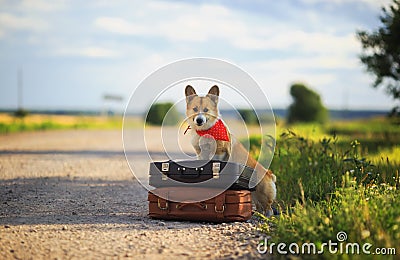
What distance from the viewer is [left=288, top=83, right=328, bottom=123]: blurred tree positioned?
101 ft

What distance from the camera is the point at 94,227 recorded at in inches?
241

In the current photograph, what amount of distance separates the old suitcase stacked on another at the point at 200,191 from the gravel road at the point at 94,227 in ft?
0.45

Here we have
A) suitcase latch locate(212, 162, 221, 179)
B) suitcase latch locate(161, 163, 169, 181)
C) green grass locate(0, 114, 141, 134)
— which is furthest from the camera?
green grass locate(0, 114, 141, 134)

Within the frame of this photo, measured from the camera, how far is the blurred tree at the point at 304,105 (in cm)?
3084

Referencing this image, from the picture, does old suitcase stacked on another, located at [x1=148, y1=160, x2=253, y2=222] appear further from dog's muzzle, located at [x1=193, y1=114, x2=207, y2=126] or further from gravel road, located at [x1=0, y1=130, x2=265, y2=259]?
dog's muzzle, located at [x1=193, y1=114, x2=207, y2=126]

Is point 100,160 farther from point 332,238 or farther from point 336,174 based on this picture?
point 332,238

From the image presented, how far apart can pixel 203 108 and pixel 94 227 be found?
6.81 ft

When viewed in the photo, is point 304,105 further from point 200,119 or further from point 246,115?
point 200,119

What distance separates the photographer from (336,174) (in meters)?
8.69

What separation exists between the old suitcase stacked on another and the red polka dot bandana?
427 millimetres

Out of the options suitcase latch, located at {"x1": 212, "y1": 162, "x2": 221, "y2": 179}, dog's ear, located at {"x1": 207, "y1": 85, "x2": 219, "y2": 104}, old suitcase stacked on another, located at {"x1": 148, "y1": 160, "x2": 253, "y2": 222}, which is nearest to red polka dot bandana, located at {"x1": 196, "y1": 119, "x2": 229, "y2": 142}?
dog's ear, located at {"x1": 207, "y1": 85, "x2": 219, "y2": 104}

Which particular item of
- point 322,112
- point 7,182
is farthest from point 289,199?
point 322,112

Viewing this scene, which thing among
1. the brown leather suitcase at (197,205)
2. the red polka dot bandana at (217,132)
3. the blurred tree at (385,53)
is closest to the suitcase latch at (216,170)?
the brown leather suitcase at (197,205)

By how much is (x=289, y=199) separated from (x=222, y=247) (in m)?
3.14
